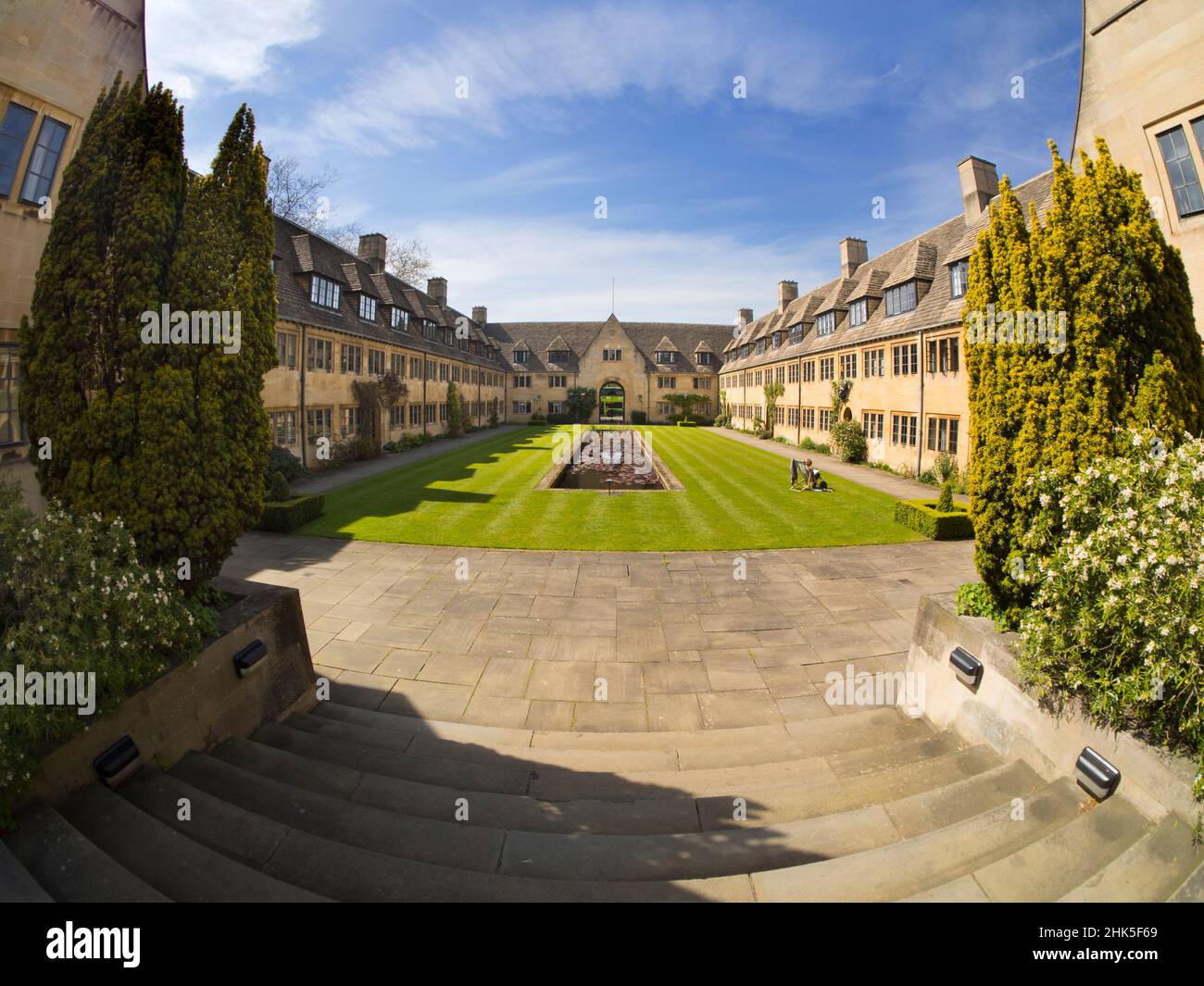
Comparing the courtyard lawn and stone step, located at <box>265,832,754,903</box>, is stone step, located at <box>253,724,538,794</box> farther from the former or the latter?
the courtyard lawn

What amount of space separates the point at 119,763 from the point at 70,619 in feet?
3.86

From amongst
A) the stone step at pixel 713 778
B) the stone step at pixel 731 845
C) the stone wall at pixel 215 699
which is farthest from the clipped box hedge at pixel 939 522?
the stone wall at pixel 215 699

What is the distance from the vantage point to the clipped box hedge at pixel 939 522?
1433 centimetres

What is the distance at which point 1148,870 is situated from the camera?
300 cm

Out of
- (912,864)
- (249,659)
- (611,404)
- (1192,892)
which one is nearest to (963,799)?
(912,864)

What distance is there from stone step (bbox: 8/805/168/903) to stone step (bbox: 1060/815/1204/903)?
188 inches

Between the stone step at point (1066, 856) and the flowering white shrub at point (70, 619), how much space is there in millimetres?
5557

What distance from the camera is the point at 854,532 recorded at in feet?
49.3

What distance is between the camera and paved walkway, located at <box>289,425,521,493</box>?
70.5 feet

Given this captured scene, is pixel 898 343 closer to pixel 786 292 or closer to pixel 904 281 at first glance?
pixel 904 281

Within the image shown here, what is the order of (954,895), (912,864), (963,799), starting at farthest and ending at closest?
1. (963,799)
2. (912,864)
3. (954,895)

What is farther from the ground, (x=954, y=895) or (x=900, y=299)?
(x=900, y=299)

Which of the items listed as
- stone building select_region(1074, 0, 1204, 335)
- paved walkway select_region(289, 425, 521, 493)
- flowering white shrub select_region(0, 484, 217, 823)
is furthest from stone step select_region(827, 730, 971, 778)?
paved walkway select_region(289, 425, 521, 493)

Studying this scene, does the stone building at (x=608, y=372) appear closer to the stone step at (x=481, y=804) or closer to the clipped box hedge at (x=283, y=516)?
the clipped box hedge at (x=283, y=516)
